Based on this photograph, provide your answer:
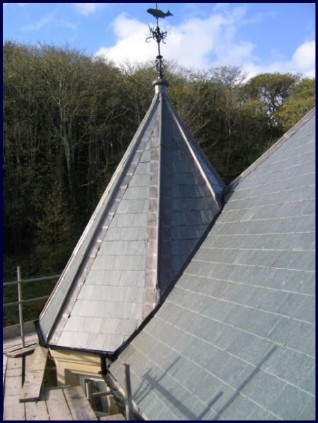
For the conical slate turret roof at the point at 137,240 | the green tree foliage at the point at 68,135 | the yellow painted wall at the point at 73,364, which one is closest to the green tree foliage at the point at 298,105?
the green tree foliage at the point at 68,135

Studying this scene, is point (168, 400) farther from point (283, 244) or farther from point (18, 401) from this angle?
point (18, 401)

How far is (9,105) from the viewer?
22156 mm

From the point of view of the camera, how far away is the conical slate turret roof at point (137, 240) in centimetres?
519

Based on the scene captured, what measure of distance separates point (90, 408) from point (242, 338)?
2193mm

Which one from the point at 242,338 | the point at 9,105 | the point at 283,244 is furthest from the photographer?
the point at 9,105

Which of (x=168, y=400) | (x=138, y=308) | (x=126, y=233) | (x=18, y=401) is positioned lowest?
(x=18, y=401)

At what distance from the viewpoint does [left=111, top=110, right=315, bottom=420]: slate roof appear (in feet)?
9.86

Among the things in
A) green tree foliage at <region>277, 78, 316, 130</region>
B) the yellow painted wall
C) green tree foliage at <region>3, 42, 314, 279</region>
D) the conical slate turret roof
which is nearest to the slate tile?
the conical slate turret roof

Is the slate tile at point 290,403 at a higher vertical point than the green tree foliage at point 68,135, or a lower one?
lower

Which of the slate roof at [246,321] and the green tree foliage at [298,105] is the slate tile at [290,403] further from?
the green tree foliage at [298,105]

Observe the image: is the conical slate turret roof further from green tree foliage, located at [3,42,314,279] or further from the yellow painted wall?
green tree foliage, located at [3,42,314,279]

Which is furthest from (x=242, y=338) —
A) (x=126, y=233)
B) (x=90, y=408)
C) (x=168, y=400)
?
(x=126, y=233)

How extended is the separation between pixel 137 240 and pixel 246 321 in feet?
7.79

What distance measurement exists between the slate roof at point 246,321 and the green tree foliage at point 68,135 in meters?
15.9
